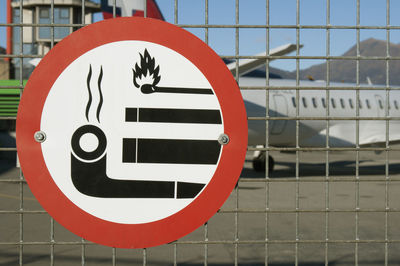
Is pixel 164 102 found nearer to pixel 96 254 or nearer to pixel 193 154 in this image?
pixel 193 154

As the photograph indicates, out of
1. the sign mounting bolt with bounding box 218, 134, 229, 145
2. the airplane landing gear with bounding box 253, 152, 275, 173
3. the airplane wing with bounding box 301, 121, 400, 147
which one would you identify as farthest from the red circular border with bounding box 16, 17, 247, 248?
the airplane wing with bounding box 301, 121, 400, 147

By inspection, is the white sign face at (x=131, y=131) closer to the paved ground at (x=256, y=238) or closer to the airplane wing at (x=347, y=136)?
the paved ground at (x=256, y=238)

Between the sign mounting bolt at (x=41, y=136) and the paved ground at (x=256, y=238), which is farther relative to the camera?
the paved ground at (x=256, y=238)

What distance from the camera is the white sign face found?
7.77 feet

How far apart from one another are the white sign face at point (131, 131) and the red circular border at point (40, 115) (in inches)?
1.2

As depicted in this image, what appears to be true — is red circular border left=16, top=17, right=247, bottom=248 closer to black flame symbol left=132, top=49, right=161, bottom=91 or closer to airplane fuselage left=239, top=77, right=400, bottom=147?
black flame symbol left=132, top=49, right=161, bottom=91

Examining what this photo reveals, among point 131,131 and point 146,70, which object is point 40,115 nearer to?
point 131,131

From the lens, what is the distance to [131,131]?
2373 mm

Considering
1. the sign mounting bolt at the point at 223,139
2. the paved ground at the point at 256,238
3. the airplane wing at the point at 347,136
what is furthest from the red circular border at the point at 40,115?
the airplane wing at the point at 347,136

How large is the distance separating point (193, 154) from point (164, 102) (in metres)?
0.30

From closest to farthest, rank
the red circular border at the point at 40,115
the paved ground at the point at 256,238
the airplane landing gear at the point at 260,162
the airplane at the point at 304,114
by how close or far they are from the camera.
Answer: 1. the red circular border at the point at 40,115
2. the paved ground at the point at 256,238
3. the airplane at the point at 304,114
4. the airplane landing gear at the point at 260,162

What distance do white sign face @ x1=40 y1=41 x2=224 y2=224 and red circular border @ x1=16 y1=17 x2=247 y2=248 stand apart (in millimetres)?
31

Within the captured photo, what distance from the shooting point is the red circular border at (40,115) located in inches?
93.1

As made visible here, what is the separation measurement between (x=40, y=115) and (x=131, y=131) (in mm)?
456
